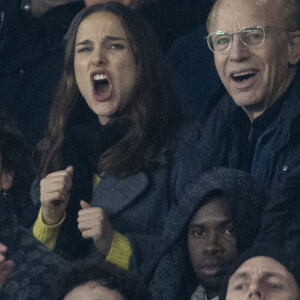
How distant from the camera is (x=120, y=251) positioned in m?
4.07

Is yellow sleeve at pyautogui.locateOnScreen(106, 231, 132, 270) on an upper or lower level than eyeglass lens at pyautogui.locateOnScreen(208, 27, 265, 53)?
lower

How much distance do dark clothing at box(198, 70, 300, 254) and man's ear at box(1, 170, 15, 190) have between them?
2.18ft

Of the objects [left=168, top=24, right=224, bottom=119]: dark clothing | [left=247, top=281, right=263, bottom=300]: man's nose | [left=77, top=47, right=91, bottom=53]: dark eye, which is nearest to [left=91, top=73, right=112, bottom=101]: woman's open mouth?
[left=77, top=47, right=91, bottom=53]: dark eye

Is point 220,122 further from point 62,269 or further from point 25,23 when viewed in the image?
point 25,23

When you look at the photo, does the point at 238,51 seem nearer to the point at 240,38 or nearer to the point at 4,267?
the point at 240,38

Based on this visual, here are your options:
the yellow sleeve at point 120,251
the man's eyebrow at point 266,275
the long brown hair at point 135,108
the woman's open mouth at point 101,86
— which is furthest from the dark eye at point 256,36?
the man's eyebrow at point 266,275

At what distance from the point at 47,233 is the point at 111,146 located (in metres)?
0.37

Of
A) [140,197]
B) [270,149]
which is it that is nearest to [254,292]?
[270,149]

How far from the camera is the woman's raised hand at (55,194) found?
4168 millimetres

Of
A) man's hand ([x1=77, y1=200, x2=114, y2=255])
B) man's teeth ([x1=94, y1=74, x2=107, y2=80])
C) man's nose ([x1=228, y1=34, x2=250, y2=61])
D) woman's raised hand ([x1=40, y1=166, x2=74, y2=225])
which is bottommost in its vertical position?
man's hand ([x1=77, y1=200, x2=114, y2=255])

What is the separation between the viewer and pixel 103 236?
405 centimetres

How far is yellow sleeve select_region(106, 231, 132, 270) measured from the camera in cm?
405

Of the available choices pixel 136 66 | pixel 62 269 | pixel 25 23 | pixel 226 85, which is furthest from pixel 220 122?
pixel 25 23

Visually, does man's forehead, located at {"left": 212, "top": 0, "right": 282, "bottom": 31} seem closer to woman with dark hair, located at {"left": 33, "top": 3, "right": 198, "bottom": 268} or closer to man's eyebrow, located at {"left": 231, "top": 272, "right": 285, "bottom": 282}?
woman with dark hair, located at {"left": 33, "top": 3, "right": 198, "bottom": 268}
